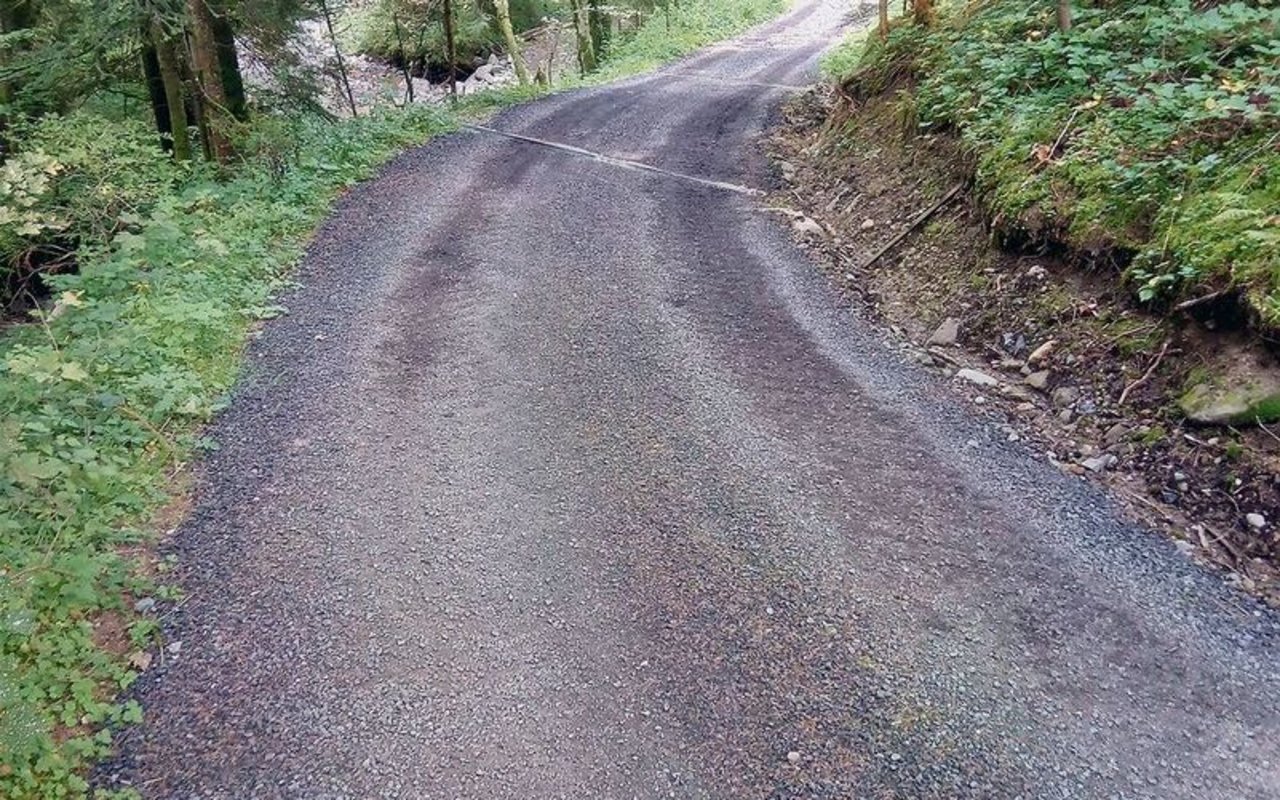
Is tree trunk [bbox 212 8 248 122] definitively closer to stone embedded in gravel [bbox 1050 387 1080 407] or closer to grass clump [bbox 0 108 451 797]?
grass clump [bbox 0 108 451 797]

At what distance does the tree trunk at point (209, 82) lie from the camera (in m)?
7.98

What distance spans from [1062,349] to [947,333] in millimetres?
838

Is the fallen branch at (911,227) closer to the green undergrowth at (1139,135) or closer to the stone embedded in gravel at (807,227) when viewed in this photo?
the green undergrowth at (1139,135)

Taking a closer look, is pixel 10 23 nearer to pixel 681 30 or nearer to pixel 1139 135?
pixel 1139 135

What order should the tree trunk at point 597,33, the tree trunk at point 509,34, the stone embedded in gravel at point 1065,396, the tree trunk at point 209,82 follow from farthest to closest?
the tree trunk at point 597,33
the tree trunk at point 509,34
the tree trunk at point 209,82
the stone embedded in gravel at point 1065,396

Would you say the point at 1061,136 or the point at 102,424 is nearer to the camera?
the point at 102,424

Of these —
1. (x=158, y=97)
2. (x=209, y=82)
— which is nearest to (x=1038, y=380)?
(x=209, y=82)

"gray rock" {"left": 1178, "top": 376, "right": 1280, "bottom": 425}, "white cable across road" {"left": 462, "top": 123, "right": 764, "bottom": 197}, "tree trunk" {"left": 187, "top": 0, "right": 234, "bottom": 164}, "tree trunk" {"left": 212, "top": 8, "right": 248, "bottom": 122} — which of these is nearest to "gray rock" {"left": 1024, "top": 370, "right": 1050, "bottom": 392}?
"gray rock" {"left": 1178, "top": 376, "right": 1280, "bottom": 425}

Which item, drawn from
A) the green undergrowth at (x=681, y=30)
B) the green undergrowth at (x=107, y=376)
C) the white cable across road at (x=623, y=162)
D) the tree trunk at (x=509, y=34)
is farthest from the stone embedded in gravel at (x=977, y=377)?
the tree trunk at (x=509, y=34)

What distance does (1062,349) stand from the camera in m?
4.73

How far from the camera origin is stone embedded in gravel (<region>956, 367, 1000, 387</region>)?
4852 mm

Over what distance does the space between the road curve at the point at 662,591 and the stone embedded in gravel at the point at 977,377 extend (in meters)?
0.19

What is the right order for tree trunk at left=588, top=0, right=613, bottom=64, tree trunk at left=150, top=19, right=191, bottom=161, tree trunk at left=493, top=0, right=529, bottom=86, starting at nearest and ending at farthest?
tree trunk at left=150, top=19, right=191, bottom=161 → tree trunk at left=493, top=0, right=529, bottom=86 → tree trunk at left=588, top=0, right=613, bottom=64

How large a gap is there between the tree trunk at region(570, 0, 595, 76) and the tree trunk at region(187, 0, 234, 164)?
13755mm
